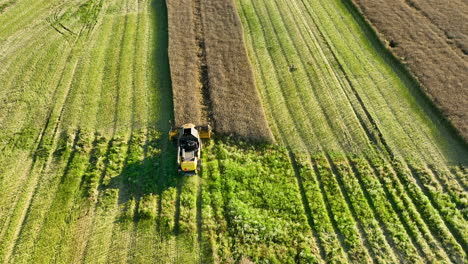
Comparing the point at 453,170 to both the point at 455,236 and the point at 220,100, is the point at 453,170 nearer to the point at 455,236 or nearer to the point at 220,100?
the point at 455,236

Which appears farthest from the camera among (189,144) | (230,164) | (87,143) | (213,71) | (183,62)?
(183,62)

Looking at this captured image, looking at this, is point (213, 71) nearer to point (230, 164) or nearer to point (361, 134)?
point (230, 164)

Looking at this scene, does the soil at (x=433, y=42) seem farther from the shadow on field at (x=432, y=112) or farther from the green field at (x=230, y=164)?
the green field at (x=230, y=164)

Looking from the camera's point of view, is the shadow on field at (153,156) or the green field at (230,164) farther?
the shadow on field at (153,156)

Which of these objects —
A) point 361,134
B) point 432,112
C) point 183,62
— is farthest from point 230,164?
point 432,112

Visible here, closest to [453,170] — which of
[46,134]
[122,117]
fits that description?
[122,117]

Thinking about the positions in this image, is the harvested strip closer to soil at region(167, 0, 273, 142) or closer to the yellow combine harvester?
soil at region(167, 0, 273, 142)

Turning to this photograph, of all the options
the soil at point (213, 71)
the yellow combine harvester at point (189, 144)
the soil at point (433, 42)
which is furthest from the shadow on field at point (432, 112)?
the yellow combine harvester at point (189, 144)
